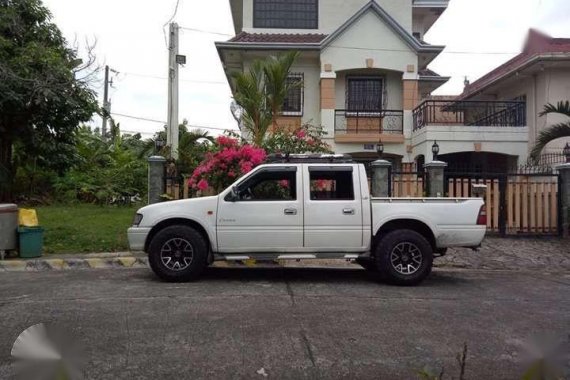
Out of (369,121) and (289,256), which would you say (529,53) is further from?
(369,121)

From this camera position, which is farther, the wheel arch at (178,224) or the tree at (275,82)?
the tree at (275,82)

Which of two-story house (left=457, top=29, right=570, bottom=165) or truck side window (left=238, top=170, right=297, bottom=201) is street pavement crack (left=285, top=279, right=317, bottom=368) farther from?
two-story house (left=457, top=29, right=570, bottom=165)

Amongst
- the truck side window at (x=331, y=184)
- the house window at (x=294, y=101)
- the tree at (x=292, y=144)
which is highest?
the house window at (x=294, y=101)

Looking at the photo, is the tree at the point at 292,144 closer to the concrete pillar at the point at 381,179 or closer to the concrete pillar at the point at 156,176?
the concrete pillar at the point at 381,179

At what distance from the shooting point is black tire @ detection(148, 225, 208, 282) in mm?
8062

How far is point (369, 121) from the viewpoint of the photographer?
20125mm

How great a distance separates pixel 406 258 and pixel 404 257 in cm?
4

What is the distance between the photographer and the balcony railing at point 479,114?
18.9m

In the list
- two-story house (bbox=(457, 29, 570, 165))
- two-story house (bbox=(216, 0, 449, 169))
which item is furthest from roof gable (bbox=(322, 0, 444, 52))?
two-story house (bbox=(457, 29, 570, 165))

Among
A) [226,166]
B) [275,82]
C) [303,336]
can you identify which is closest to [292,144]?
[275,82]

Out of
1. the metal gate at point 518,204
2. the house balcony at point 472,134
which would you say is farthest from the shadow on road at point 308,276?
the house balcony at point 472,134

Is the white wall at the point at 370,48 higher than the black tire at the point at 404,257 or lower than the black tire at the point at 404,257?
higher

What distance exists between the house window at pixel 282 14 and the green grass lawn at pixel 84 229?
388 inches

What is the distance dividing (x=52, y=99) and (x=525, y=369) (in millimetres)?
14952
